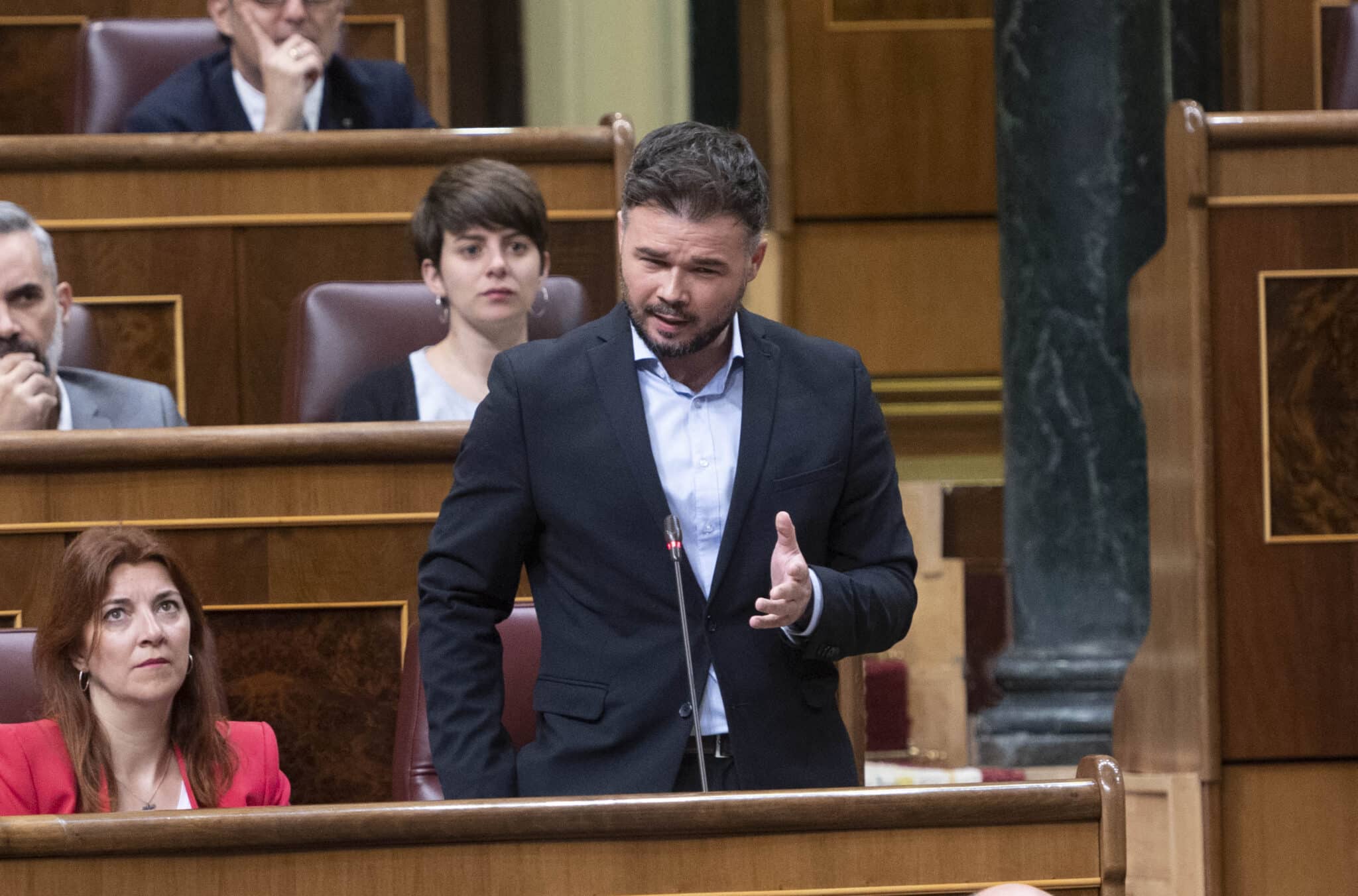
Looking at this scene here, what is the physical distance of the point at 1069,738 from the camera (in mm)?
1995

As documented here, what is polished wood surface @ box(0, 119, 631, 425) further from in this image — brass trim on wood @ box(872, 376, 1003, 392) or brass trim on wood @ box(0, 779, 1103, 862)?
brass trim on wood @ box(872, 376, 1003, 392)

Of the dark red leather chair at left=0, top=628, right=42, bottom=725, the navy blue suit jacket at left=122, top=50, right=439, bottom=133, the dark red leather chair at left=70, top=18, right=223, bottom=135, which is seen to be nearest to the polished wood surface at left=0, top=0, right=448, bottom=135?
the dark red leather chair at left=70, top=18, right=223, bottom=135

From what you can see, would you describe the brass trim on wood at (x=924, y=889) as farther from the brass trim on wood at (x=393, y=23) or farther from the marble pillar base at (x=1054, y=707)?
the brass trim on wood at (x=393, y=23)

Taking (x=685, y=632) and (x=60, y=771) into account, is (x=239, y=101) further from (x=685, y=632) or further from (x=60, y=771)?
(x=685, y=632)

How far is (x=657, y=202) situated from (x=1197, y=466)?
0.67 m

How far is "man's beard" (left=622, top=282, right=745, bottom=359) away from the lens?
98cm

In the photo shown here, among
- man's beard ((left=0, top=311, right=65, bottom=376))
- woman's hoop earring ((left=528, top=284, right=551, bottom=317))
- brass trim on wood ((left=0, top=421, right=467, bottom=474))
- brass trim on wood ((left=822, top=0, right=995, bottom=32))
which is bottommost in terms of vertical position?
brass trim on wood ((left=0, top=421, right=467, bottom=474))

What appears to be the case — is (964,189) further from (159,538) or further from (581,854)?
(581,854)

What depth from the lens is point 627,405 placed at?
100 centimetres

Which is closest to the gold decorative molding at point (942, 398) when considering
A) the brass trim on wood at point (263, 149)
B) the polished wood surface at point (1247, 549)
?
the brass trim on wood at point (263, 149)

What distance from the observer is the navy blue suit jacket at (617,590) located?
972mm

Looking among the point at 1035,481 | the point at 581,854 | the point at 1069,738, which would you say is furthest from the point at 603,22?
the point at 581,854

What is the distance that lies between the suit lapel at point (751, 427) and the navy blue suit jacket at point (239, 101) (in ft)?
3.43

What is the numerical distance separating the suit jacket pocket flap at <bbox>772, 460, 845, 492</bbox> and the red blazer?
335mm
